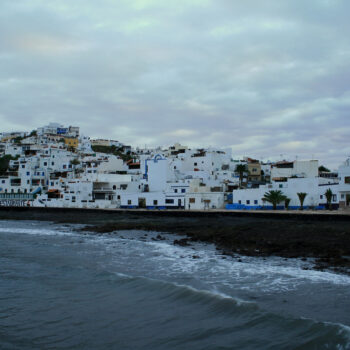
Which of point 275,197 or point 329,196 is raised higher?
point 329,196

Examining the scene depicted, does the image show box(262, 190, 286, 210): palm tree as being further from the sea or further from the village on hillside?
the sea

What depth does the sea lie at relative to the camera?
825 centimetres

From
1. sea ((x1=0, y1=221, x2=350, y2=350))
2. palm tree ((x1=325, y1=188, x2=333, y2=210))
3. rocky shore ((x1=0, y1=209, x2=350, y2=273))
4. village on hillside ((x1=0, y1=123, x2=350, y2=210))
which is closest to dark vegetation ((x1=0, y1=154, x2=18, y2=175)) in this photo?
village on hillside ((x1=0, y1=123, x2=350, y2=210))

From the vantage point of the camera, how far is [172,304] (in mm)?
10820

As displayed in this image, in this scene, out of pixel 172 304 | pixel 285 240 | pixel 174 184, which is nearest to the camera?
pixel 172 304

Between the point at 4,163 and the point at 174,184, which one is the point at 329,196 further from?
the point at 4,163

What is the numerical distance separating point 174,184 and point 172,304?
4989cm

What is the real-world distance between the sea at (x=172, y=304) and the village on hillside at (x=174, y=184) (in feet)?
107

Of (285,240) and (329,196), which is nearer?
(285,240)

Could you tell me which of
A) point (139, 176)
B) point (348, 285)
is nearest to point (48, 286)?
point (348, 285)

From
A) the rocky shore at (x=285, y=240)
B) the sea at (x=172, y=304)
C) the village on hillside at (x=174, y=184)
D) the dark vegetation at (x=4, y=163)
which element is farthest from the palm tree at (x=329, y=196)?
the dark vegetation at (x=4, y=163)

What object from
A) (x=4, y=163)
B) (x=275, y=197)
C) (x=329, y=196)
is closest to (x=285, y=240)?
(x=329, y=196)

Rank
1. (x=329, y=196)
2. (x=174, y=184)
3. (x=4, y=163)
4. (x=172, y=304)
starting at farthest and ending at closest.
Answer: (x=4, y=163), (x=174, y=184), (x=329, y=196), (x=172, y=304)

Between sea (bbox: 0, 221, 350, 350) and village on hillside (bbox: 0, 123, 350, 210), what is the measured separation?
32684mm
